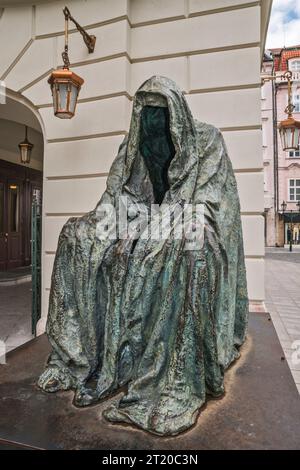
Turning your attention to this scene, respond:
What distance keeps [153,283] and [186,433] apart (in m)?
0.67

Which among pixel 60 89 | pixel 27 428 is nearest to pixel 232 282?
pixel 27 428

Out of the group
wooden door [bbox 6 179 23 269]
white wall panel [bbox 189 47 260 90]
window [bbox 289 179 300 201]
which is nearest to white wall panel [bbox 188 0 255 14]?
white wall panel [bbox 189 47 260 90]

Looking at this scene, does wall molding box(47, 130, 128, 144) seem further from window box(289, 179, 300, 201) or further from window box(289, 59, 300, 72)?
window box(289, 59, 300, 72)

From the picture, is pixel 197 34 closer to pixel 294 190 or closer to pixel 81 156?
pixel 81 156

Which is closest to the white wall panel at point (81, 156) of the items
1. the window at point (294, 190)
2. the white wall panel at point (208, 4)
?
the white wall panel at point (208, 4)

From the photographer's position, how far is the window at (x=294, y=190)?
2789 centimetres

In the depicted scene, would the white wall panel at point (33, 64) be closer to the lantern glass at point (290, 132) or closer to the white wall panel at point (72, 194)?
the white wall panel at point (72, 194)

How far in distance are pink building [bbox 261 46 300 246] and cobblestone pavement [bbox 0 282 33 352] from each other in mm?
23779

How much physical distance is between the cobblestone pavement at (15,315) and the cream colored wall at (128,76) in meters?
0.56

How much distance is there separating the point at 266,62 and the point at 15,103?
25.0 metres

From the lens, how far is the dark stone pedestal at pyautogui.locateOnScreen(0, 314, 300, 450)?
1.29 metres

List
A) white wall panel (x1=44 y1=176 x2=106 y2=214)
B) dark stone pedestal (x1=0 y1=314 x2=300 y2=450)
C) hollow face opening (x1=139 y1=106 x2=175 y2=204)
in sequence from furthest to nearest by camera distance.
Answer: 1. white wall panel (x1=44 y1=176 x2=106 y2=214)
2. hollow face opening (x1=139 y1=106 x2=175 y2=204)
3. dark stone pedestal (x1=0 y1=314 x2=300 y2=450)

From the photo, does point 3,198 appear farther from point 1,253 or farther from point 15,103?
point 15,103

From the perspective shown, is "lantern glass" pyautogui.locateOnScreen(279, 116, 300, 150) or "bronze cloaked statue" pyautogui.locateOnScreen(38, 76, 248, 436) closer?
"bronze cloaked statue" pyautogui.locateOnScreen(38, 76, 248, 436)
